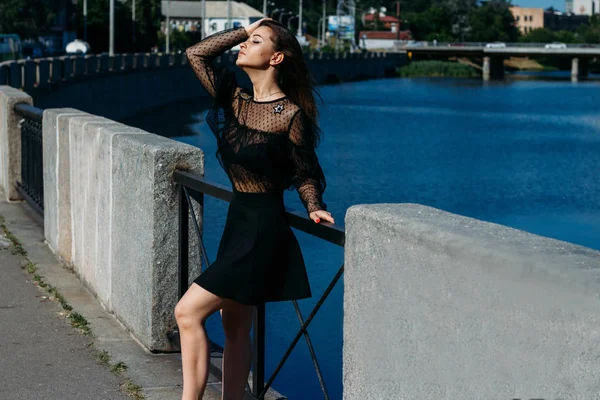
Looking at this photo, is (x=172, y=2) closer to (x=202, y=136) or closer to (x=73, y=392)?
(x=202, y=136)

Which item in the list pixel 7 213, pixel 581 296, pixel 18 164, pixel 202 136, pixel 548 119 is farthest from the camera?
pixel 548 119

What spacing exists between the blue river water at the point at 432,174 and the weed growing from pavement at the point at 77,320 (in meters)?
1.58

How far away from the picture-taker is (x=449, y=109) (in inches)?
2606

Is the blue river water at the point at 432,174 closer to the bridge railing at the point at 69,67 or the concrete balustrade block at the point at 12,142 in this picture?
the concrete balustrade block at the point at 12,142

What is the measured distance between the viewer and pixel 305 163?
14.0 ft

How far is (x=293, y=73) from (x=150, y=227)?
179 centimetres

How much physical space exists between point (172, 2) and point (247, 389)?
17510 cm

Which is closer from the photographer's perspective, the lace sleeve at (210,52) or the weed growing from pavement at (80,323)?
the lace sleeve at (210,52)

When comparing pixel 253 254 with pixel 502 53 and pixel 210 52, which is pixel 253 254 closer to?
pixel 210 52

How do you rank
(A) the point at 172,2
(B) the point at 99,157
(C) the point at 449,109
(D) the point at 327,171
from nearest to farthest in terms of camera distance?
1. (B) the point at 99,157
2. (D) the point at 327,171
3. (C) the point at 449,109
4. (A) the point at 172,2

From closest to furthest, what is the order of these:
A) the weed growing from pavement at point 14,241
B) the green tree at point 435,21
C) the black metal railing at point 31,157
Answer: the weed growing from pavement at point 14,241, the black metal railing at point 31,157, the green tree at point 435,21

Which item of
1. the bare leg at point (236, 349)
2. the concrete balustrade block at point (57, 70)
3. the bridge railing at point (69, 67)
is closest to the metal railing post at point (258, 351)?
the bare leg at point (236, 349)

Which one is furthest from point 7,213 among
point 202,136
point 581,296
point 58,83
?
point 202,136

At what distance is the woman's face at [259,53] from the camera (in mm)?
4320
